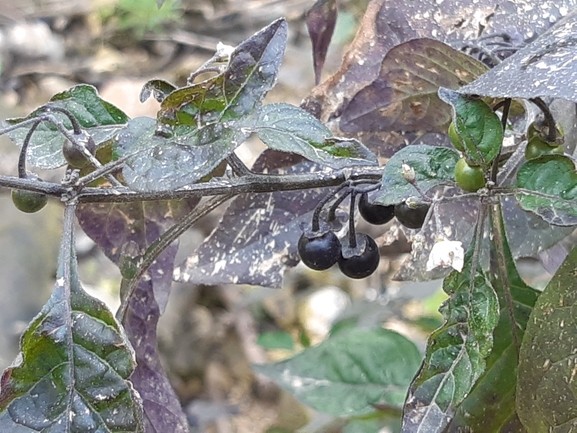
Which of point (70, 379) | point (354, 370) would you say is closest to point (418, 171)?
point (70, 379)

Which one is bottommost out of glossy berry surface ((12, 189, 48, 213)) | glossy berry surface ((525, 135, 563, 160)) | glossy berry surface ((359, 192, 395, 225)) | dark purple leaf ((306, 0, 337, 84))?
glossy berry surface ((359, 192, 395, 225))

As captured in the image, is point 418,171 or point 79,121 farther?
point 79,121

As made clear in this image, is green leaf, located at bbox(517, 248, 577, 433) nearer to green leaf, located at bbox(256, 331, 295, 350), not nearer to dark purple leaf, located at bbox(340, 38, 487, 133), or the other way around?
dark purple leaf, located at bbox(340, 38, 487, 133)

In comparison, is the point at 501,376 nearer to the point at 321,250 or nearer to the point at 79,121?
the point at 321,250

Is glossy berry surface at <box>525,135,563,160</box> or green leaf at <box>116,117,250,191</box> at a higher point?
green leaf at <box>116,117,250,191</box>

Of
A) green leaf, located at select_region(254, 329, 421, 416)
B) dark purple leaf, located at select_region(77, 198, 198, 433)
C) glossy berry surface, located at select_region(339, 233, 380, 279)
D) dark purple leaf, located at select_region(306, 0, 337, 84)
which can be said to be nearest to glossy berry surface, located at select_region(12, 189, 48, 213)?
dark purple leaf, located at select_region(77, 198, 198, 433)

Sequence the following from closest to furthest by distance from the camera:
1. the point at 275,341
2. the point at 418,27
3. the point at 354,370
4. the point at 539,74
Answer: the point at 539,74 → the point at 418,27 → the point at 354,370 → the point at 275,341

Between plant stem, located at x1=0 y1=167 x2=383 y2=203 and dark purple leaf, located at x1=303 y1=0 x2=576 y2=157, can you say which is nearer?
plant stem, located at x1=0 y1=167 x2=383 y2=203
